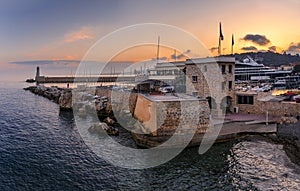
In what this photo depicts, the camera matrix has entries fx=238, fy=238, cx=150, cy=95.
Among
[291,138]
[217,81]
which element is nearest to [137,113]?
[217,81]

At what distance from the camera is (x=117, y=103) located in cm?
3281

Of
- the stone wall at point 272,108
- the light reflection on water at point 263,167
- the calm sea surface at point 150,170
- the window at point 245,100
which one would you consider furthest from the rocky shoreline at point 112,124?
the window at point 245,100

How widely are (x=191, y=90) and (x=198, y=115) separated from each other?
8995 millimetres

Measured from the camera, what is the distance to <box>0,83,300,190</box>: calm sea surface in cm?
1290

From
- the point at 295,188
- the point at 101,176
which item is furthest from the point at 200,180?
the point at 101,176

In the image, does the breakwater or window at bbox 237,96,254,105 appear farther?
window at bbox 237,96,254,105

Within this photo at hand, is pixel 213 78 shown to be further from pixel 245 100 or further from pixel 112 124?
pixel 112 124

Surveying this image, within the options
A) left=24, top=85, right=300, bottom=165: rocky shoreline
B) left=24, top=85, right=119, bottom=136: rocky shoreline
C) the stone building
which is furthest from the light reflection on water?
left=24, top=85, right=119, bottom=136: rocky shoreline

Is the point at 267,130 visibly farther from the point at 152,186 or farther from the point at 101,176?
the point at 101,176

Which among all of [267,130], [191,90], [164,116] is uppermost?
[191,90]

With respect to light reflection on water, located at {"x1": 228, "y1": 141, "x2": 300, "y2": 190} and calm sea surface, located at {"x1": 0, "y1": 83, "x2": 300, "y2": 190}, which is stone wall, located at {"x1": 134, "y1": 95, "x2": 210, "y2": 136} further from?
light reflection on water, located at {"x1": 228, "y1": 141, "x2": 300, "y2": 190}

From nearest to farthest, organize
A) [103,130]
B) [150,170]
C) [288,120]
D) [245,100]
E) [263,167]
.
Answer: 1. [150,170]
2. [263,167]
3. [288,120]
4. [103,130]
5. [245,100]

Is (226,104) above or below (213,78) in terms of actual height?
below

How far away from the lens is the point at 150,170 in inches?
586
